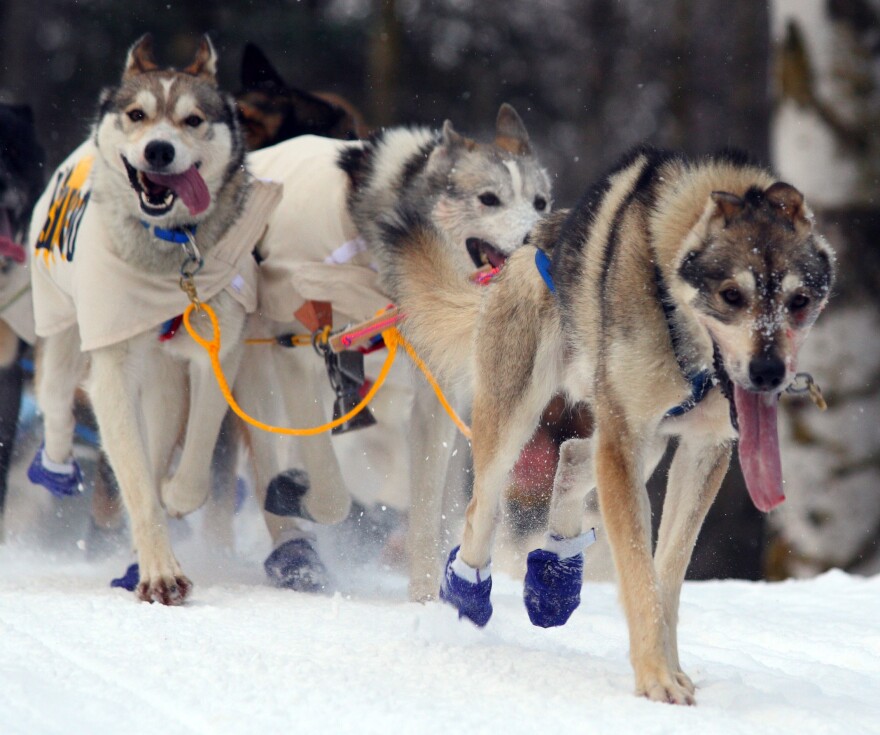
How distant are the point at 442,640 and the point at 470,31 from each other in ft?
39.5

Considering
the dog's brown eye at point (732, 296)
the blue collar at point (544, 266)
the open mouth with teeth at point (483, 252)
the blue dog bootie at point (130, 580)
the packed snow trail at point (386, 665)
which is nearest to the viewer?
the packed snow trail at point (386, 665)

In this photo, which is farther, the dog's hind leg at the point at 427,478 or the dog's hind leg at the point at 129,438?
the dog's hind leg at the point at 427,478

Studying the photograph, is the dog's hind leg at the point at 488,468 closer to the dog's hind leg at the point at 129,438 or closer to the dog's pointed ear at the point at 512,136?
the dog's hind leg at the point at 129,438

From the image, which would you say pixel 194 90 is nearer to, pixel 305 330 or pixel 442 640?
pixel 305 330

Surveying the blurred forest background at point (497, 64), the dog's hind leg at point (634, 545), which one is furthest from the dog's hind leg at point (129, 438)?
the blurred forest background at point (497, 64)

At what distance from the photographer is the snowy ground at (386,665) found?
8.19 feet

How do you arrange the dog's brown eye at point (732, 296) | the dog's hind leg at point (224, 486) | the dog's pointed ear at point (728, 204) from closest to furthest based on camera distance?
the dog's brown eye at point (732, 296), the dog's pointed ear at point (728, 204), the dog's hind leg at point (224, 486)

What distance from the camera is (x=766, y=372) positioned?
260 cm

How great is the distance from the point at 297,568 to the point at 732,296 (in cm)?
217

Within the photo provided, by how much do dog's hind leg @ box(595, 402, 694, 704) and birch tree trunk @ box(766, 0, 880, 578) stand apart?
3.48 m

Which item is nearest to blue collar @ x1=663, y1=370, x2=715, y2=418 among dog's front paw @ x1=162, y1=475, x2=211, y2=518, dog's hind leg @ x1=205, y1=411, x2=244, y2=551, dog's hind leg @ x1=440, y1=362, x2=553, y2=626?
dog's hind leg @ x1=440, y1=362, x2=553, y2=626

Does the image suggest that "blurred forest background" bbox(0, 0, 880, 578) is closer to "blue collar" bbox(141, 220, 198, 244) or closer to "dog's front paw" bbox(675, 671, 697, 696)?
"blue collar" bbox(141, 220, 198, 244)

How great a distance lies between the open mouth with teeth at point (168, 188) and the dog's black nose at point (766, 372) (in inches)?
86.1

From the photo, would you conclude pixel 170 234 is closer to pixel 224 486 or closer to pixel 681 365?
pixel 224 486
